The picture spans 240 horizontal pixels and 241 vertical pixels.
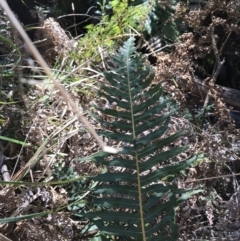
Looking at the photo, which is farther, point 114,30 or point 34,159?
point 114,30

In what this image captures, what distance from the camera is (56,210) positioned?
1566 millimetres

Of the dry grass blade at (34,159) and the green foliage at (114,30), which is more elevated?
the green foliage at (114,30)

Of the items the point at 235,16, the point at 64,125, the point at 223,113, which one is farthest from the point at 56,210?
the point at 235,16

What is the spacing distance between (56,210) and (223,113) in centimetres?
65

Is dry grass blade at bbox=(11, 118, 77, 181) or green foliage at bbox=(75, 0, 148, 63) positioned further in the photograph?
green foliage at bbox=(75, 0, 148, 63)

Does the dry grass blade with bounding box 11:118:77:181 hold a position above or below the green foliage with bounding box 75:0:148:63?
below

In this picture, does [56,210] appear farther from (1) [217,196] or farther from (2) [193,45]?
(2) [193,45]

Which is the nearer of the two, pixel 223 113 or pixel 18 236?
pixel 18 236

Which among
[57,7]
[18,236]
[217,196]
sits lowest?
[217,196]

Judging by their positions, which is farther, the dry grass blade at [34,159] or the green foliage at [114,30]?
the green foliage at [114,30]

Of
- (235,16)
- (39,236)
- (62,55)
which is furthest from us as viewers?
(62,55)

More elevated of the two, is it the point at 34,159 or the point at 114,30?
the point at 114,30

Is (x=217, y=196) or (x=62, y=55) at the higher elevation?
(x=62, y=55)

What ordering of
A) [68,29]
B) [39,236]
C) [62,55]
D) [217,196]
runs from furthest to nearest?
[68,29] < [62,55] < [217,196] < [39,236]
